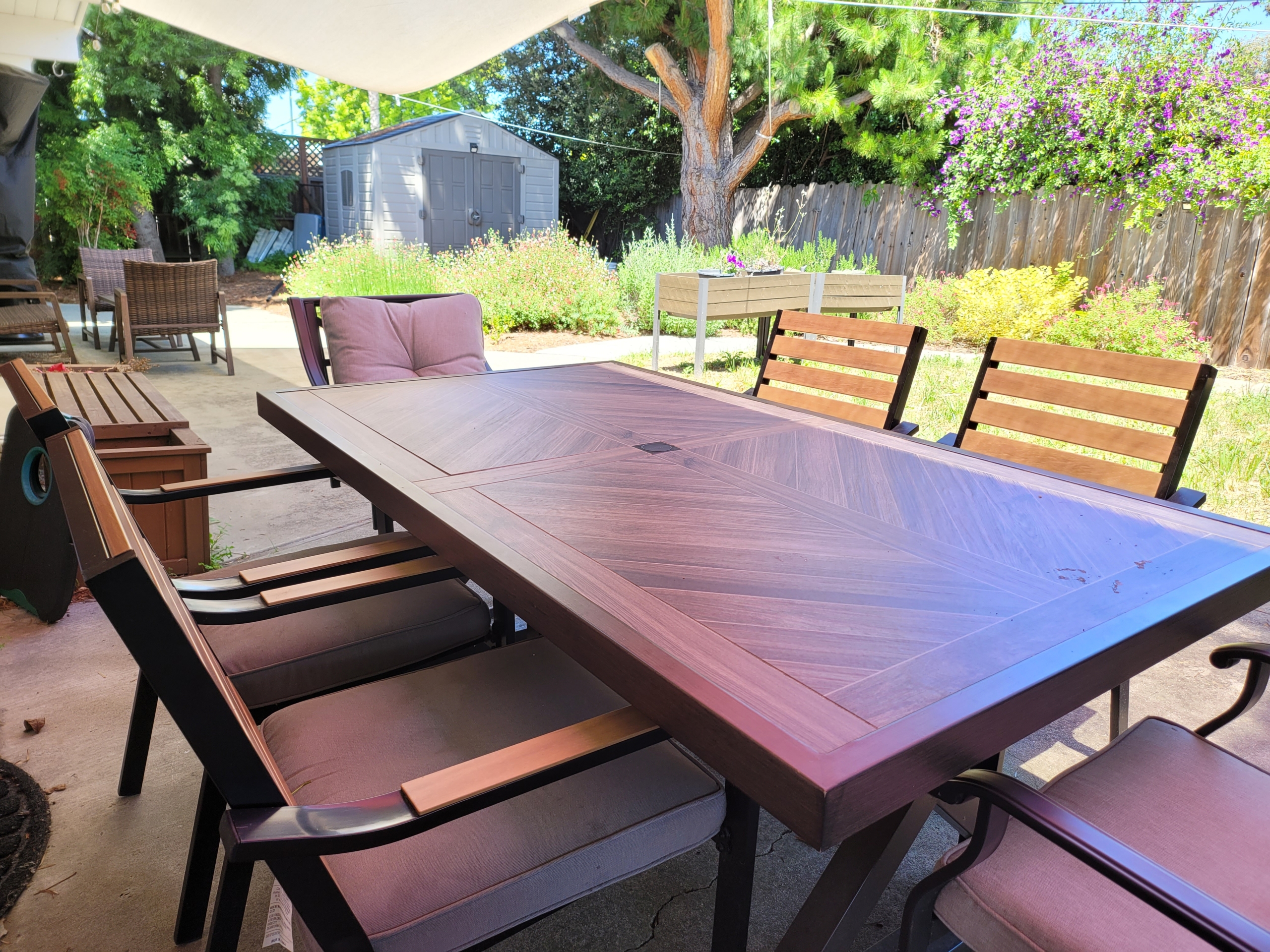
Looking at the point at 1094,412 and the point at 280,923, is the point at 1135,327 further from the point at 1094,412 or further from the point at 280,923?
the point at 280,923

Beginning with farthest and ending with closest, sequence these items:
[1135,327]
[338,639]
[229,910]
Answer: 1. [1135,327]
2. [338,639]
3. [229,910]

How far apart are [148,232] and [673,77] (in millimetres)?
8398

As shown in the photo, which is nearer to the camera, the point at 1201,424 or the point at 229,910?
the point at 229,910

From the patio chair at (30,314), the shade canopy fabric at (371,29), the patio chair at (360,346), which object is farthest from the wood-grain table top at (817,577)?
the patio chair at (30,314)

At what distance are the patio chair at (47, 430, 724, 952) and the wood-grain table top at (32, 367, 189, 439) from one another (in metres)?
1.74

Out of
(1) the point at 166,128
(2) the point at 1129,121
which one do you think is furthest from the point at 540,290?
(1) the point at 166,128

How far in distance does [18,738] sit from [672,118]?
561 inches

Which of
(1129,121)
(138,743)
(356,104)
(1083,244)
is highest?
(356,104)

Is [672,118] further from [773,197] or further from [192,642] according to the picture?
[192,642]

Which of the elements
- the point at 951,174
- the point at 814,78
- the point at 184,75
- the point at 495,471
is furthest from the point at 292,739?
the point at 184,75

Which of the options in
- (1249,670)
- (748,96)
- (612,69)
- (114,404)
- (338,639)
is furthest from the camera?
(612,69)

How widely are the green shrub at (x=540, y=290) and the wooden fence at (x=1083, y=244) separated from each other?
4147 mm

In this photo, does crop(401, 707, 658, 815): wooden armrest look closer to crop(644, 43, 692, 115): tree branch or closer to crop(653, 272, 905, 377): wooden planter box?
crop(653, 272, 905, 377): wooden planter box

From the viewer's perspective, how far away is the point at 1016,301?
748 cm
